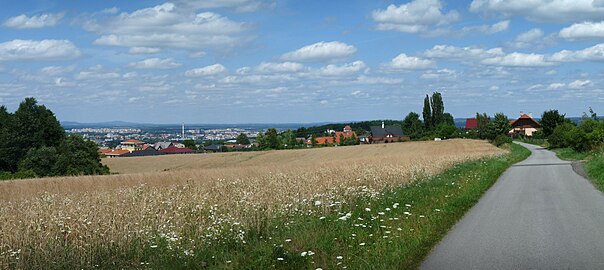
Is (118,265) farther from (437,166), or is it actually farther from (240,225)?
(437,166)

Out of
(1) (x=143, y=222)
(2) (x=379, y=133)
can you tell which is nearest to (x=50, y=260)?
Result: (1) (x=143, y=222)

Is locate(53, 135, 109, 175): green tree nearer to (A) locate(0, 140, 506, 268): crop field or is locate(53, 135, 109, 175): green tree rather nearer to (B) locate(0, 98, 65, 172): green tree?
(B) locate(0, 98, 65, 172): green tree

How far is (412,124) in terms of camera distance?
15238 centimetres

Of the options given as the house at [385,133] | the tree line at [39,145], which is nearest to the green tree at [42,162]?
the tree line at [39,145]

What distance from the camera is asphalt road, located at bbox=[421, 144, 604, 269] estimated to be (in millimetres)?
8570

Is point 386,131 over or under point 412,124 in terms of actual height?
under

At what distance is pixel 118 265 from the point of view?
29.5ft

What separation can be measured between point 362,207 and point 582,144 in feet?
155

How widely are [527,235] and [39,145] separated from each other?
64.5m

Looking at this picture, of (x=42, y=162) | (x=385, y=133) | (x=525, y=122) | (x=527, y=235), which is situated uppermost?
(x=525, y=122)

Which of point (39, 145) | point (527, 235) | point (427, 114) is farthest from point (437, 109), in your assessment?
point (527, 235)

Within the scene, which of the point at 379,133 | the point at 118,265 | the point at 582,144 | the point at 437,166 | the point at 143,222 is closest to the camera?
the point at 118,265

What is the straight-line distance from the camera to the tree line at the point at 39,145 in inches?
2218

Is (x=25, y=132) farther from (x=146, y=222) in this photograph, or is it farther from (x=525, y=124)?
(x=525, y=124)
